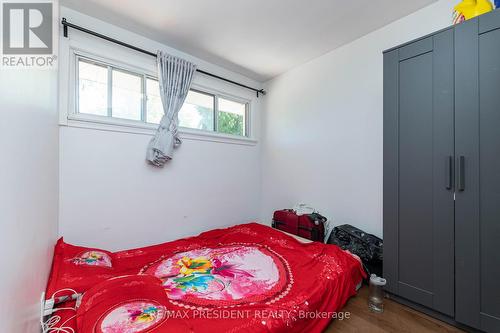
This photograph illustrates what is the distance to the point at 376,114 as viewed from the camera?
85.3 inches

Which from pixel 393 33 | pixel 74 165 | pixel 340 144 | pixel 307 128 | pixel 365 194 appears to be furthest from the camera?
pixel 307 128

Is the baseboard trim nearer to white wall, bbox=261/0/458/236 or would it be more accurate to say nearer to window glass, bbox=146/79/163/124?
white wall, bbox=261/0/458/236

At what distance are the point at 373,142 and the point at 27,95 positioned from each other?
2624mm

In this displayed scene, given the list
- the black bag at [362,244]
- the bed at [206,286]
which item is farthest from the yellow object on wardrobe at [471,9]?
the bed at [206,286]

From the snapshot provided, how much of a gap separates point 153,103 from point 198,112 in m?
0.59

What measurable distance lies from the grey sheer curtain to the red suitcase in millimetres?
1625

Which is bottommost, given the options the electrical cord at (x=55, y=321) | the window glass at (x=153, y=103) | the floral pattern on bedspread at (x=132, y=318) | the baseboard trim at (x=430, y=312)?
the baseboard trim at (x=430, y=312)

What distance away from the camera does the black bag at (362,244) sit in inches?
75.7

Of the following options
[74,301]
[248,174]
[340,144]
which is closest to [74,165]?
[74,301]

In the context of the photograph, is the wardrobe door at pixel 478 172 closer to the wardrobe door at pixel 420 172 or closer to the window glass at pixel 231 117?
the wardrobe door at pixel 420 172

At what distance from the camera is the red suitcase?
94.6 inches

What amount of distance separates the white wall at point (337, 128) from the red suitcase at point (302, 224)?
24cm

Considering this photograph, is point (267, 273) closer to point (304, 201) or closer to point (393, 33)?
point (304, 201)

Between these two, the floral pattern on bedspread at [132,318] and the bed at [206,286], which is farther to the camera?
the bed at [206,286]
